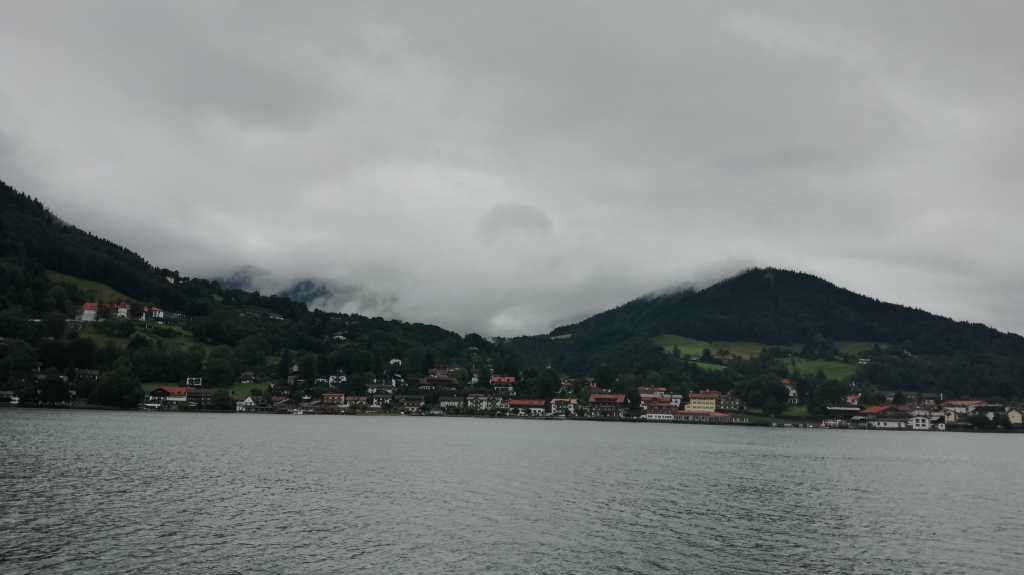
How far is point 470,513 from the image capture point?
4681cm

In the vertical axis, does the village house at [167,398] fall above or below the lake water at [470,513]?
above

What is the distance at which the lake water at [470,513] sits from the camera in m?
34.9

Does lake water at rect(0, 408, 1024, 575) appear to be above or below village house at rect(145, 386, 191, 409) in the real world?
→ below

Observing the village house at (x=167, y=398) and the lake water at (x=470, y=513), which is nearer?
the lake water at (x=470, y=513)

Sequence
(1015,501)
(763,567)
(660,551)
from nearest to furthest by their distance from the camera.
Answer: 1. (763,567)
2. (660,551)
3. (1015,501)

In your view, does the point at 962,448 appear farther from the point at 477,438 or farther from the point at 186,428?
the point at 186,428

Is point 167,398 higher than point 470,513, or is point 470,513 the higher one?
point 167,398

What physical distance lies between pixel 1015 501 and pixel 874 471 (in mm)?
24053

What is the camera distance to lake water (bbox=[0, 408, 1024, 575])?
3488 centimetres

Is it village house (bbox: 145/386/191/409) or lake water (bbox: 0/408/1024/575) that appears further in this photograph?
village house (bbox: 145/386/191/409)

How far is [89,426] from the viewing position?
109750mm

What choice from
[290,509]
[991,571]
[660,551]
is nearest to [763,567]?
[660,551]

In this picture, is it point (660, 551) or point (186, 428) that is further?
point (186, 428)

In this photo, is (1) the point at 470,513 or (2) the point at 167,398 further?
(2) the point at 167,398
